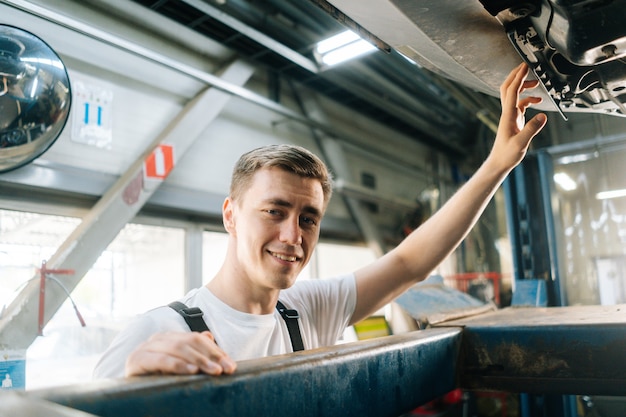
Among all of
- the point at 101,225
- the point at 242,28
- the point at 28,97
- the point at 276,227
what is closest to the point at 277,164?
the point at 276,227

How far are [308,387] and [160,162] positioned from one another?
279cm

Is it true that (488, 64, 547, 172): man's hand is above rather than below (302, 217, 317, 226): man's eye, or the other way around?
above

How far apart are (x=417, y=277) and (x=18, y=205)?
238 cm

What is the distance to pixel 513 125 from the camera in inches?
49.3

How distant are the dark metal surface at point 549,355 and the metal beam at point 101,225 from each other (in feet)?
7.63

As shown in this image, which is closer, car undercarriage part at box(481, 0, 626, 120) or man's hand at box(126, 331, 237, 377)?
man's hand at box(126, 331, 237, 377)

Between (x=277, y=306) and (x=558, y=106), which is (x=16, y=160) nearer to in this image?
(x=277, y=306)

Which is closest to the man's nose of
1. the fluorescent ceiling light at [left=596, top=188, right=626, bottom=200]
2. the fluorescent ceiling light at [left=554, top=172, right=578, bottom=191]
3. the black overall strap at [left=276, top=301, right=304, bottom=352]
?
the black overall strap at [left=276, top=301, right=304, bottom=352]

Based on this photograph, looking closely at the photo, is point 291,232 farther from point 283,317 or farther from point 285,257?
point 283,317

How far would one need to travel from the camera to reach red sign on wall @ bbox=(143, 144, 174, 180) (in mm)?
3229

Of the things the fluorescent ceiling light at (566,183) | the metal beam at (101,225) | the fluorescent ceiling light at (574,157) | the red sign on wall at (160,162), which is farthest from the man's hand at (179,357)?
the fluorescent ceiling light at (566,183)

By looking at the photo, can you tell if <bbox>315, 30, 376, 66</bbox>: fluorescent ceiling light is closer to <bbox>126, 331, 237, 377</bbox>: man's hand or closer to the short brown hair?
the short brown hair

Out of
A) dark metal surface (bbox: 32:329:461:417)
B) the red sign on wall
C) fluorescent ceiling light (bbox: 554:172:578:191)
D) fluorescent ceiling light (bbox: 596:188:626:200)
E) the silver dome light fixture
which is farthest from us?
fluorescent ceiling light (bbox: 554:172:578:191)

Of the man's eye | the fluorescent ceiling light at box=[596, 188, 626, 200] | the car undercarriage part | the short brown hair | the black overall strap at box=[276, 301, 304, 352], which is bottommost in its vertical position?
the black overall strap at box=[276, 301, 304, 352]
